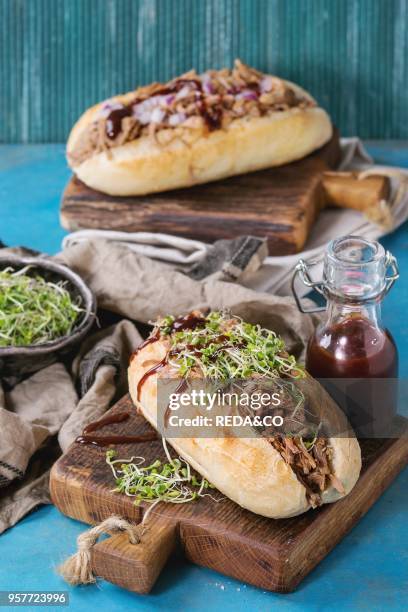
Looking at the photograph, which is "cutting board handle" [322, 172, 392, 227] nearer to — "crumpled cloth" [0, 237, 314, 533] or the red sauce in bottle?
"crumpled cloth" [0, 237, 314, 533]

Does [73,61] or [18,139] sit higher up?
[73,61]

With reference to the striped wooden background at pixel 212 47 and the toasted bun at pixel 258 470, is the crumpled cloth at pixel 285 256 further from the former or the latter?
the toasted bun at pixel 258 470

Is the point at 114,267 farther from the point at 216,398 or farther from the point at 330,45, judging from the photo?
the point at 330,45

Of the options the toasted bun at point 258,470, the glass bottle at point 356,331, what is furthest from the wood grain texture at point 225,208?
the toasted bun at point 258,470

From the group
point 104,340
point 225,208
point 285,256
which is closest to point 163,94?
point 225,208

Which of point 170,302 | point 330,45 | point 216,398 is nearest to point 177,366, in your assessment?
point 216,398

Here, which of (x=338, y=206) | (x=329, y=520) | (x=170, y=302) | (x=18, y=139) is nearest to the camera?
(x=329, y=520)

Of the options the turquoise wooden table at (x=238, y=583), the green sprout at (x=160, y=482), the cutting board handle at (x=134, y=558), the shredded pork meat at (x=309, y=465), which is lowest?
the turquoise wooden table at (x=238, y=583)
